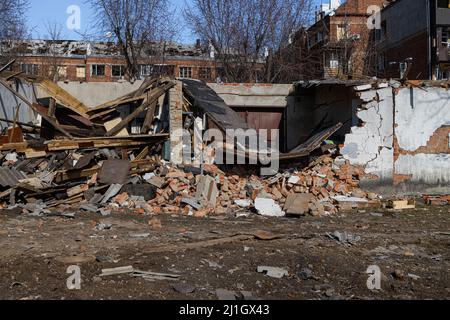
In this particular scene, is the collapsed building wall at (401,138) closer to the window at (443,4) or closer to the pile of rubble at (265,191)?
the pile of rubble at (265,191)

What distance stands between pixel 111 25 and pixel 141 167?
14.2 meters

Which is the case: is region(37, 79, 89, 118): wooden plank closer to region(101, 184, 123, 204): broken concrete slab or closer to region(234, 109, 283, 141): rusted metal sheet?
region(101, 184, 123, 204): broken concrete slab

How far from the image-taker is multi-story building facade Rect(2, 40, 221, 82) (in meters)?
24.8

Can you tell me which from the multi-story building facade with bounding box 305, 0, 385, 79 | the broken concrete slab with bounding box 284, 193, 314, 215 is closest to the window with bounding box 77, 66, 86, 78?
the multi-story building facade with bounding box 305, 0, 385, 79

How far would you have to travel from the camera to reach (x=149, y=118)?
41.5ft

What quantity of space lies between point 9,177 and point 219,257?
6.07 meters

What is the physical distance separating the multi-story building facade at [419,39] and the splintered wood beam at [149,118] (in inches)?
813

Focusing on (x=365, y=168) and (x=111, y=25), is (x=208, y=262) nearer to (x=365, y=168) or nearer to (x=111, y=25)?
(x=365, y=168)

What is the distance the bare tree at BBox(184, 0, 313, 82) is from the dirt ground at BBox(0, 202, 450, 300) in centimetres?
1568

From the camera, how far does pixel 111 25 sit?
2348cm

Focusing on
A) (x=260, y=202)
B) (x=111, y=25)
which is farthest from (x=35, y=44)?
(x=260, y=202)

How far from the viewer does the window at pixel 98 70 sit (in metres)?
39.9

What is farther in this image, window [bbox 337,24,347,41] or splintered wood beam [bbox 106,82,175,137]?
window [bbox 337,24,347,41]

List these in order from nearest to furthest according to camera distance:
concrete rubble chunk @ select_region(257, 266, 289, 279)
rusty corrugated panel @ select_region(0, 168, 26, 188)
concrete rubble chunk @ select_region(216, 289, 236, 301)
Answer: concrete rubble chunk @ select_region(216, 289, 236, 301) < concrete rubble chunk @ select_region(257, 266, 289, 279) < rusty corrugated panel @ select_region(0, 168, 26, 188)
